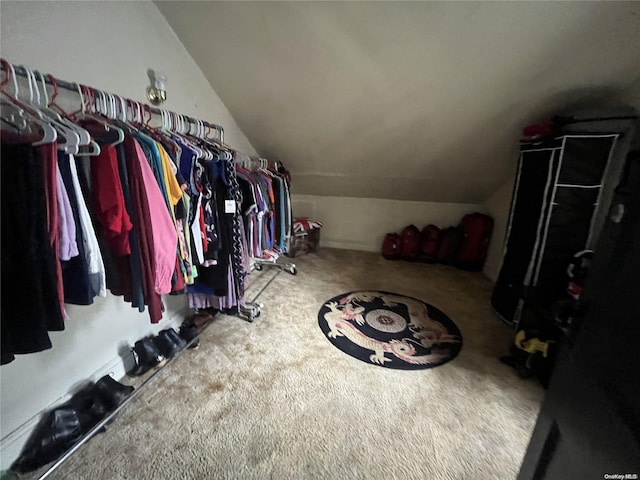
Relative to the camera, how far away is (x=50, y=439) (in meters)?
1.13

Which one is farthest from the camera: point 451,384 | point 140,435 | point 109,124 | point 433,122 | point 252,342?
point 433,122

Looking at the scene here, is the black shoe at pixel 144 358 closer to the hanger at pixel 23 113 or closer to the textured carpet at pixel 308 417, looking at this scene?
the textured carpet at pixel 308 417

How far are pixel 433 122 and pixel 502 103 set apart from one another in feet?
1.59

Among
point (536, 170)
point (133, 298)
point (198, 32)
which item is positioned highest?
point (198, 32)

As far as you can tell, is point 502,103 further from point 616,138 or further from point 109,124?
point 109,124

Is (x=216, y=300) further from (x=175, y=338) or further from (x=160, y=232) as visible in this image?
(x=160, y=232)

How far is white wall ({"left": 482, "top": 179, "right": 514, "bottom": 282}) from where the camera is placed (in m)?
3.01

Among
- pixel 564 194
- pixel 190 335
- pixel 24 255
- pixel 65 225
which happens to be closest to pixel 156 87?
pixel 65 225

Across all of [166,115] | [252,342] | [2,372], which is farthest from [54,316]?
[252,342]

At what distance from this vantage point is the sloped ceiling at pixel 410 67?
145 centimetres

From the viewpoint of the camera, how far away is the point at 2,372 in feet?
3.41

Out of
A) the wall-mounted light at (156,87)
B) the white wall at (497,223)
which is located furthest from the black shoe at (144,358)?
the white wall at (497,223)

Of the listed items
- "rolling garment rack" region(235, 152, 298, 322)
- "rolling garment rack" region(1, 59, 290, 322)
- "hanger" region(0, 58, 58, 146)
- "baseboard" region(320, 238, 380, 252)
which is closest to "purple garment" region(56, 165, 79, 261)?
"hanger" region(0, 58, 58, 146)

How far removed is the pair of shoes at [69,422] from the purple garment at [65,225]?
941 millimetres
